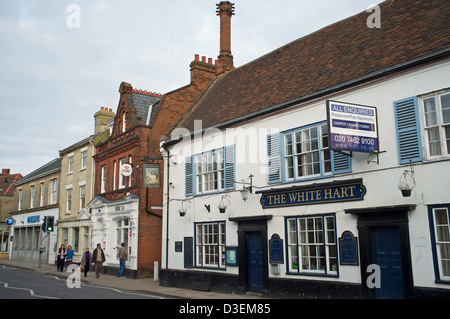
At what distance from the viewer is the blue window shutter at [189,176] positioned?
18.6 meters

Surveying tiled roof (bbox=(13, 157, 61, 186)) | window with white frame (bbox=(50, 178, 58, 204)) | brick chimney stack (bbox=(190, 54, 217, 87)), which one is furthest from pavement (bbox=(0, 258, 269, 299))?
tiled roof (bbox=(13, 157, 61, 186))

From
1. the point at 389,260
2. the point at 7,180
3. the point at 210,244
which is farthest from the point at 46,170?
the point at 389,260

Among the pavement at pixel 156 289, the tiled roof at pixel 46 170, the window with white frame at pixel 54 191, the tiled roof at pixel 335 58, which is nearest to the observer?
the tiled roof at pixel 335 58

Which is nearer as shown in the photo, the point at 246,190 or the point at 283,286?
the point at 283,286

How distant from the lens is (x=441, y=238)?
33.5 feet

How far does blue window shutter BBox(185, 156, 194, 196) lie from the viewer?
18594 millimetres

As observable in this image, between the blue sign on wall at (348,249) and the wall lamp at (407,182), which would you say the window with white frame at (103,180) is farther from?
the wall lamp at (407,182)

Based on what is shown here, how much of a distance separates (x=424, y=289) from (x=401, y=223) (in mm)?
1633

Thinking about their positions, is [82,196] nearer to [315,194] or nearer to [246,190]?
[246,190]

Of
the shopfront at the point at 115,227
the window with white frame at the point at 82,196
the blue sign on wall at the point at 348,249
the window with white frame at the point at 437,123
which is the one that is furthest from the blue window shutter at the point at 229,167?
the window with white frame at the point at 82,196

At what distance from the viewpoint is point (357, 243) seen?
11836 mm

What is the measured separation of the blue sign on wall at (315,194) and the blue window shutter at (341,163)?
37cm

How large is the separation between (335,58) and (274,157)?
4065 mm

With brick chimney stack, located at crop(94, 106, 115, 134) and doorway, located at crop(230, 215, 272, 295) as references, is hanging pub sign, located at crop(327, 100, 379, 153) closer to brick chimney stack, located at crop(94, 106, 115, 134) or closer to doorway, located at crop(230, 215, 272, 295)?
doorway, located at crop(230, 215, 272, 295)
